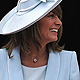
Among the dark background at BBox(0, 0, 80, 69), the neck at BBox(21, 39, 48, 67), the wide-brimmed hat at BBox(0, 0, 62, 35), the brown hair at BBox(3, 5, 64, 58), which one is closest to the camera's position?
the wide-brimmed hat at BBox(0, 0, 62, 35)

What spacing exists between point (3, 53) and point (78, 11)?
111cm

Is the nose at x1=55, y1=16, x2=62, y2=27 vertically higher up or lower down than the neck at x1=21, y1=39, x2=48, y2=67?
higher up

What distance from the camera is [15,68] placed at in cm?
198

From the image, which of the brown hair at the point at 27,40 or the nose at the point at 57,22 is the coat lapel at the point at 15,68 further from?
the nose at the point at 57,22

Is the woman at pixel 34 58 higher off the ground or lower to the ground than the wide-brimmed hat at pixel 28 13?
lower

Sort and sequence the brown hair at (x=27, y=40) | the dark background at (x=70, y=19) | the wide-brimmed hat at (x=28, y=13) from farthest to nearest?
the dark background at (x=70, y=19)
the brown hair at (x=27, y=40)
the wide-brimmed hat at (x=28, y=13)

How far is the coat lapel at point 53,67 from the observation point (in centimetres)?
197

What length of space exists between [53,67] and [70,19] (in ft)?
3.19

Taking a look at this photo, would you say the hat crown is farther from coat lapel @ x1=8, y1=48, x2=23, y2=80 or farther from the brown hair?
coat lapel @ x1=8, y1=48, x2=23, y2=80

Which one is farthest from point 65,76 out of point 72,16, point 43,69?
point 72,16

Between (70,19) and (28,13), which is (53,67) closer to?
(28,13)

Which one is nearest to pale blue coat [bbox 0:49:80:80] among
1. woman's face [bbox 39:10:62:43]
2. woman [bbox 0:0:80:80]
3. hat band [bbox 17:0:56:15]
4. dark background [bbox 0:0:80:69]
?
woman [bbox 0:0:80:80]

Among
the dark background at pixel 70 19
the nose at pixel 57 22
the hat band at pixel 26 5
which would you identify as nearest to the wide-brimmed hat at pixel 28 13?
the hat band at pixel 26 5

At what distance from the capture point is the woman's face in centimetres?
183
